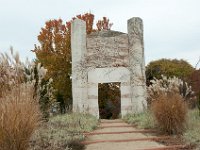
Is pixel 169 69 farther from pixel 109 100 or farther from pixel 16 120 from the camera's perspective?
pixel 16 120

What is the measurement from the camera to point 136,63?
500 inches

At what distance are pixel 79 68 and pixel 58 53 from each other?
4520 millimetres

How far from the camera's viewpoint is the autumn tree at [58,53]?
54.0ft

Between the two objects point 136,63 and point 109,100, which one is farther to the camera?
point 109,100

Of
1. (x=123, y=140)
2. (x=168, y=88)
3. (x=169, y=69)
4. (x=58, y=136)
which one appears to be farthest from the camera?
(x=169, y=69)

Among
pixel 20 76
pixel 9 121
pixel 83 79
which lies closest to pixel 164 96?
pixel 20 76

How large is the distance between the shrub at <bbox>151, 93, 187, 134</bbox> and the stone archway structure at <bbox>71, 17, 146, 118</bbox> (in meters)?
4.90

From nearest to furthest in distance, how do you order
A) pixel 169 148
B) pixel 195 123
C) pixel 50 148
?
pixel 50 148 → pixel 169 148 → pixel 195 123

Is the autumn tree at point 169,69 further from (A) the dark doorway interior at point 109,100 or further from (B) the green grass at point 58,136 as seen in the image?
(B) the green grass at point 58,136

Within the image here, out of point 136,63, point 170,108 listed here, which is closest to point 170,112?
point 170,108

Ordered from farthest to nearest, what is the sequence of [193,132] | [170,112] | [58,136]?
1. [170,112]
2. [193,132]
3. [58,136]

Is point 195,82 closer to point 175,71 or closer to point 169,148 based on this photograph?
point 175,71

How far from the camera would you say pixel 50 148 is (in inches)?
231

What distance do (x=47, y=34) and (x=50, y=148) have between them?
12.0 metres
